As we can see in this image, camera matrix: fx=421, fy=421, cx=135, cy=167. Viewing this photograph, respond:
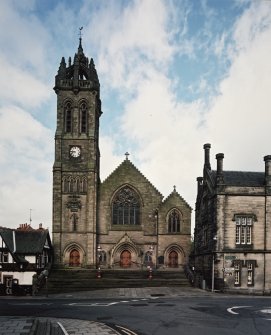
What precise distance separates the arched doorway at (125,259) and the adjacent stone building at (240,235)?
1286 cm

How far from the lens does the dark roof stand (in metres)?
38.0

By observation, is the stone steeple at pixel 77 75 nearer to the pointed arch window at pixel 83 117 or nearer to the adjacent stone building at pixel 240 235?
the pointed arch window at pixel 83 117

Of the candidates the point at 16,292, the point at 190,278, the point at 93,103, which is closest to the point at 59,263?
the point at 16,292

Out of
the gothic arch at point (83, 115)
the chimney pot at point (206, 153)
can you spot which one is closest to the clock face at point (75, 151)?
the gothic arch at point (83, 115)

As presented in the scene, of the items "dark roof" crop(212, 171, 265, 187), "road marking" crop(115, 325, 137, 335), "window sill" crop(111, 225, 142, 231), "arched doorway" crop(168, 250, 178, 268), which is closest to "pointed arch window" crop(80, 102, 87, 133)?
"window sill" crop(111, 225, 142, 231)

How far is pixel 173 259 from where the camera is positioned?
166ft

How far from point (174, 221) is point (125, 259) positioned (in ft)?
24.3

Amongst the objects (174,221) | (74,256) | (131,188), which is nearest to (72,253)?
(74,256)

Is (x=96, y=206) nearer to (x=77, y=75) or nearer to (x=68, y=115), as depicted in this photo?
(x=68, y=115)

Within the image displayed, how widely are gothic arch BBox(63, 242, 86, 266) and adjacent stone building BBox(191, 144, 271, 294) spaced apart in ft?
48.7

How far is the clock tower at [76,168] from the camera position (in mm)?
47688

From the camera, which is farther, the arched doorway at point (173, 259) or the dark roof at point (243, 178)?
the arched doorway at point (173, 259)

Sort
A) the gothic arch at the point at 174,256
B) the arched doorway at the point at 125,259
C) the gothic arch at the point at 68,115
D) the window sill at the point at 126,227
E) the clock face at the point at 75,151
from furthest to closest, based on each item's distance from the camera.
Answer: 1. the window sill at the point at 126,227
2. the gothic arch at the point at 68,115
3. the gothic arch at the point at 174,256
4. the arched doorway at the point at 125,259
5. the clock face at the point at 75,151

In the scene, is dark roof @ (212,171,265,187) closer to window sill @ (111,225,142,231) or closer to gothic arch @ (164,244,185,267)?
gothic arch @ (164,244,185,267)
